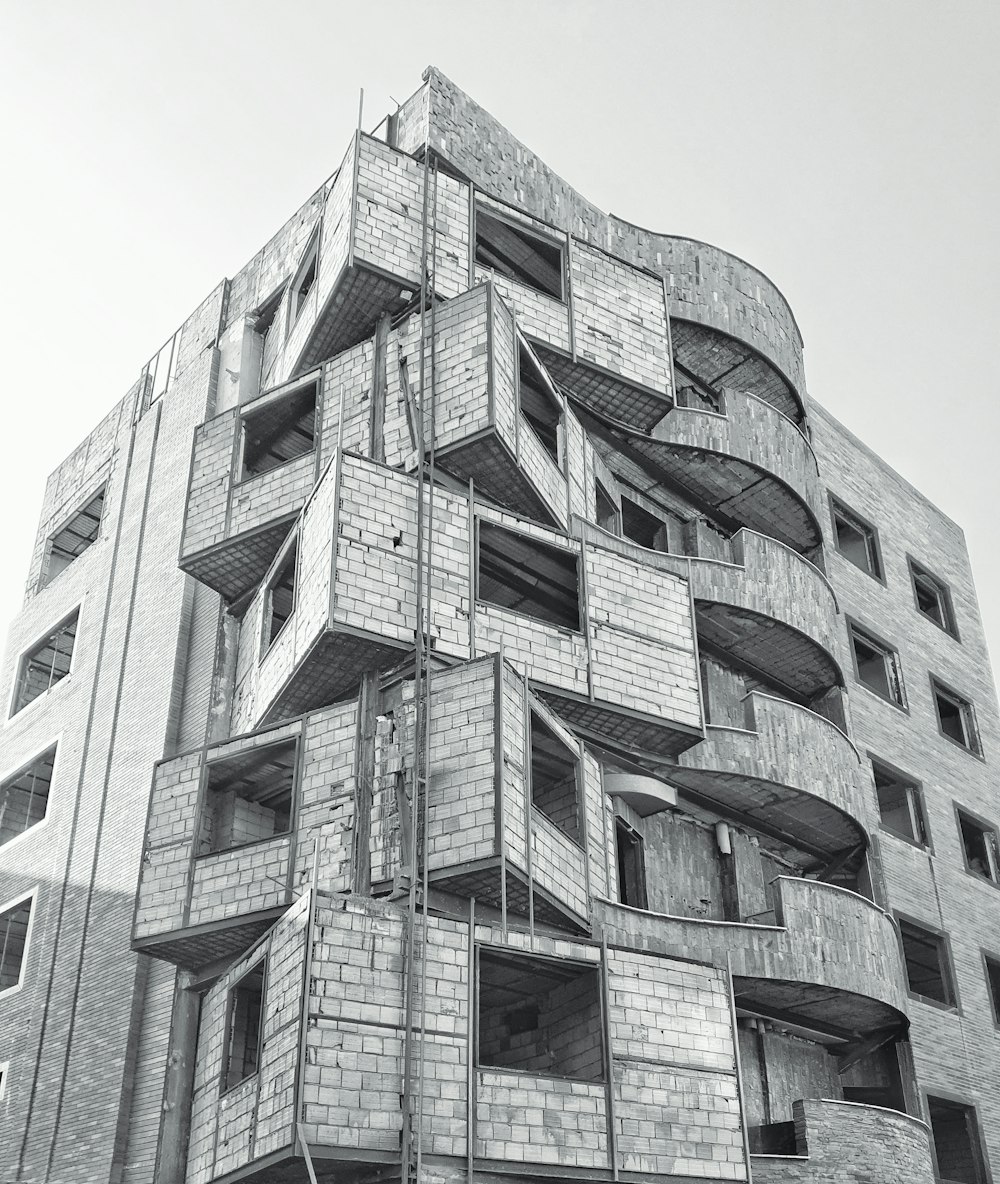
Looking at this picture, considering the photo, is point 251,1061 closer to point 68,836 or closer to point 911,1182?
point 68,836

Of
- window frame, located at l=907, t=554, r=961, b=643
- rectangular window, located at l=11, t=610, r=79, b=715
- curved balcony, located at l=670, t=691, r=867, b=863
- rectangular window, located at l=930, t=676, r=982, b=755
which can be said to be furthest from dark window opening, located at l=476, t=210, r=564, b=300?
rectangular window, located at l=930, t=676, r=982, b=755

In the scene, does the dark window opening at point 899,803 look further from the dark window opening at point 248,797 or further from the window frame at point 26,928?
the window frame at point 26,928

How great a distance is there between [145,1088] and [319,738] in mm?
5413

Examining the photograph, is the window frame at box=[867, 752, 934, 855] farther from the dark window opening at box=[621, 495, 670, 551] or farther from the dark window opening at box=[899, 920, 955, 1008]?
the dark window opening at box=[621, 495, 670, 551]

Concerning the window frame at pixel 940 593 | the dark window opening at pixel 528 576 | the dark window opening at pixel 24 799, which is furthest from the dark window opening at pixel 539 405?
the window frame at pixel 940 593

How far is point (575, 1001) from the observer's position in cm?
1897

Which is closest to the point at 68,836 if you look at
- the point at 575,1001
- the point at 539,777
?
the point at 539,777

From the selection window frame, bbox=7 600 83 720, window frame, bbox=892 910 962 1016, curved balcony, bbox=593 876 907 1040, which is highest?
window frame, bbox=7 600 83 720

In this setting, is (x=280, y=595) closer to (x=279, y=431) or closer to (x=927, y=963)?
(x=279, y=431)

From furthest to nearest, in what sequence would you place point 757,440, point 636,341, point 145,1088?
point 757,440, point 636,341, point 145,1088

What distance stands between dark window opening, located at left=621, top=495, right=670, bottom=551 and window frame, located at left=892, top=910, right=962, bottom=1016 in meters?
7.94

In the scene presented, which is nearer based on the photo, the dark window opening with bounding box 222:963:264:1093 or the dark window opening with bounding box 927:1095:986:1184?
the dark window opening with bounding box 222:963:264:1093

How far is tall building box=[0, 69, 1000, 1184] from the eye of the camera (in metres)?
18.0

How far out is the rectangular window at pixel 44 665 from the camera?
31.0 meters
